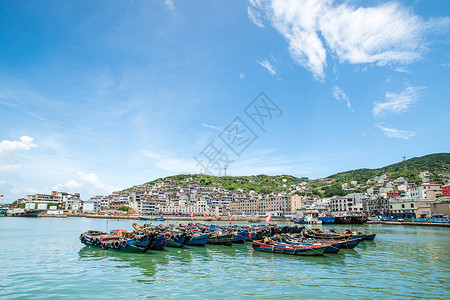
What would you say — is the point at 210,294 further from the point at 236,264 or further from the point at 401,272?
the point at 401,272

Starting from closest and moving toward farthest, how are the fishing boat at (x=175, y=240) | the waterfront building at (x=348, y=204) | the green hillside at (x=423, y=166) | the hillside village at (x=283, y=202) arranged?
the fishing boat at (x=175, y=240)
the hillside village at (x=283, y=202)
the waterfront building at (x=348, y=204)
the green hillside at (x=423, y=166)

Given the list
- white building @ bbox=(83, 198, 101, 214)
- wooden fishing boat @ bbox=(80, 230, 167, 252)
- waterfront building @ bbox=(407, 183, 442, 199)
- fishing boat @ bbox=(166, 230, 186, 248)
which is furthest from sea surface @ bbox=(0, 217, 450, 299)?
white building @ bbox=(83, 198, 101, 214)

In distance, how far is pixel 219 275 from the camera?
53.1ft

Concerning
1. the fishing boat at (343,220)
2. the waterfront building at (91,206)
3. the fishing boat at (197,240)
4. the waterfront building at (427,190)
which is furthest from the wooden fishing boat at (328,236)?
the waterfront building at (91,206)

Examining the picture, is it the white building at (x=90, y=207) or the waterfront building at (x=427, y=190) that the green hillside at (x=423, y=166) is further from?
the white building at (x=90, y=207)

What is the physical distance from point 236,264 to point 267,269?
8.73 ft

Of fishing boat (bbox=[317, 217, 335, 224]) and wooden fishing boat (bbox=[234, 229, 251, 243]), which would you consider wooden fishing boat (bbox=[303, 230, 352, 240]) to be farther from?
fishing boat (bbox=[317, 217, 335, 224])

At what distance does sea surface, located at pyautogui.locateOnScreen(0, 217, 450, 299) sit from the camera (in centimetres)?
1280

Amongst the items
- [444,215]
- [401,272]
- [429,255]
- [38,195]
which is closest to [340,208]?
[444,215]

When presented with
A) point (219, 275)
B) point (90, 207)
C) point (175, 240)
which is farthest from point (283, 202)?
point (219, 275)

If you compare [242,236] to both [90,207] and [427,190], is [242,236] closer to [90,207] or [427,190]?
[427,190]

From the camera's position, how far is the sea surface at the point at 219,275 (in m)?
12.8

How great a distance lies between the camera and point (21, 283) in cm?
1432

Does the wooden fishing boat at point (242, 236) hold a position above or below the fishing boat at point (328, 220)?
above
